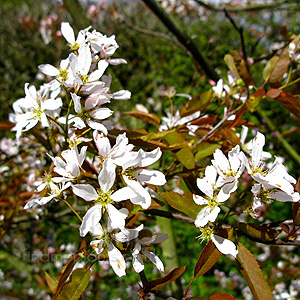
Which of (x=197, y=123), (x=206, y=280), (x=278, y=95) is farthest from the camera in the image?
(x=206, y=280)

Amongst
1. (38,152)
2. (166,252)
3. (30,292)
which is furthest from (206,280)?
(38,152)

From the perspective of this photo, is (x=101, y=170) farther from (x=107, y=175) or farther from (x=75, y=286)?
(x=75, y=286)

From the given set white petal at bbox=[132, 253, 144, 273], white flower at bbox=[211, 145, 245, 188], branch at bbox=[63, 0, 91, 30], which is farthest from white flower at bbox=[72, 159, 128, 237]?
branch at bbox=[63, 0, 91, 30]

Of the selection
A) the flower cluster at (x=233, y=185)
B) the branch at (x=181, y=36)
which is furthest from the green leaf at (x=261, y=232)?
the branch at (x=181, y=36)

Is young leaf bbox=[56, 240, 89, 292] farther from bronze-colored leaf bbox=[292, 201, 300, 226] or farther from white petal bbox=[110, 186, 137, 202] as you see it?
bronze-colored leaf bbox=[292, 201, 300, 226]

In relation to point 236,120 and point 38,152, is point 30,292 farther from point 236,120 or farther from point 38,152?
point 236,120

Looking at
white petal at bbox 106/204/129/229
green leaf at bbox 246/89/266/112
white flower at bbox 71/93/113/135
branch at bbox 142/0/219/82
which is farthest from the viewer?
branch at bbox 142/0/219/82

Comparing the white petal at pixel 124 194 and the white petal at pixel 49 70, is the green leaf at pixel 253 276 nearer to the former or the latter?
the white petal at pixel 124 194
